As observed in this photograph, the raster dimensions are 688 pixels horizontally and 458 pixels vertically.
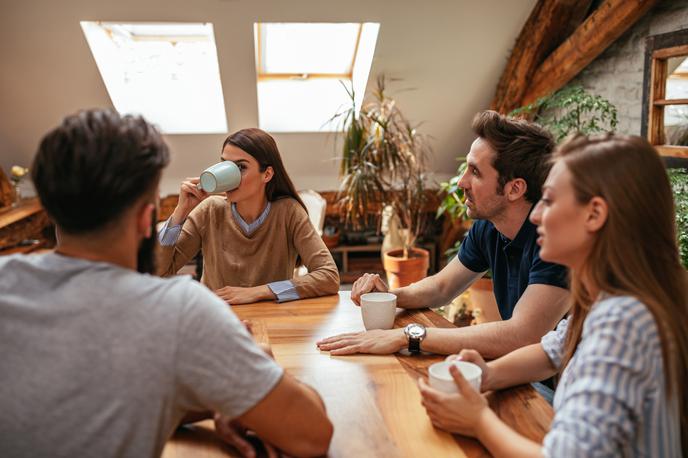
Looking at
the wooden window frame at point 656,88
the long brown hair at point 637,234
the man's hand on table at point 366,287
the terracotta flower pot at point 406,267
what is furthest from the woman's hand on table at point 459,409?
the terracotta flower pot at point 406,267

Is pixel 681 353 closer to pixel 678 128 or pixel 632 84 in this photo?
pixel 678 128

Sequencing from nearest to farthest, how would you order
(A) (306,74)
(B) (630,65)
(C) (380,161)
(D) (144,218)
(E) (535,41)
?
(D) (144,218) < (B) (630,65) < (E) (535,41) < (C) (380,161) < (A) (306,74)

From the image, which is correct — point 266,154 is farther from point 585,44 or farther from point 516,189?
point 585,44

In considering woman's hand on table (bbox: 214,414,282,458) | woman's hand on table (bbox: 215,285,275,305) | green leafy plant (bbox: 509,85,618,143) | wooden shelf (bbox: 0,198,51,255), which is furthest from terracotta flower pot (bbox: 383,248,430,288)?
woman's hand on table (bbox: 214,414,282,458)

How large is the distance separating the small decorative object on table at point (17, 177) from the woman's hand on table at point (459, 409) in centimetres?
411

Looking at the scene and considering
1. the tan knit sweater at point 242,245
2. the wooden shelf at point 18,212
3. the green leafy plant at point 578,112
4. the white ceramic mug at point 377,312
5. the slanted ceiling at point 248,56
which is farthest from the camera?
the wooden shelf at point 18,212

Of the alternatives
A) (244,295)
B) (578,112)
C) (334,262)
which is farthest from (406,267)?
(244,295)

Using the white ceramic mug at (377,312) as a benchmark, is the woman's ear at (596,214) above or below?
above

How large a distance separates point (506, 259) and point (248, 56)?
268 cm

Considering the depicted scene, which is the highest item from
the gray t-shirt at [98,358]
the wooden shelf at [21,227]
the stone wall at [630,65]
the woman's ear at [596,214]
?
the stone wall at [630,65]

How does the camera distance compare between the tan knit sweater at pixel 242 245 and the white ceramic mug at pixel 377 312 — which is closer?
the white ceramic mug at pixel 377 312

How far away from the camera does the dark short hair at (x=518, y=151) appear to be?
185 centimetres

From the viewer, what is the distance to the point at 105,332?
0.85m

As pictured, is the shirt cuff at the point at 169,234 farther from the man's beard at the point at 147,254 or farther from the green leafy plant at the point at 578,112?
the green leafy plant at the point at 578,112
